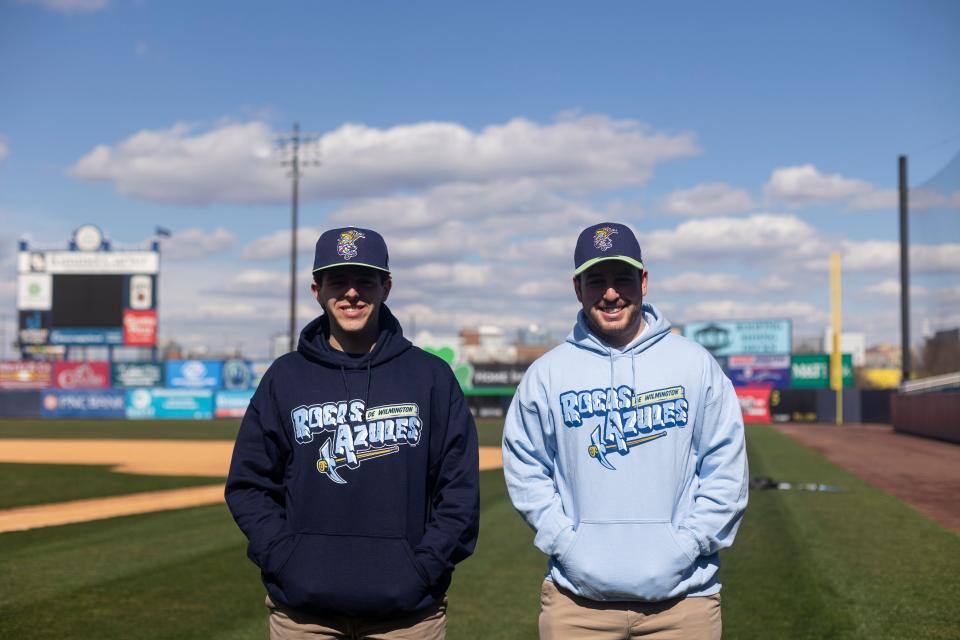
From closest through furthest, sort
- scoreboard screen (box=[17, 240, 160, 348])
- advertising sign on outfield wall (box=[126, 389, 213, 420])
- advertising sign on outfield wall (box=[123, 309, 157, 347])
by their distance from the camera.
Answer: advertising sign on outfield wall (box=[126, 389, 213, 420])
advertising sign on outfield wall (box=[123, 309, 157, 347])
scoreboard screen (box=[17, 240, 160, 348])

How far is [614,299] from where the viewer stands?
10.0 ft

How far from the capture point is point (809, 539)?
10.0 metres

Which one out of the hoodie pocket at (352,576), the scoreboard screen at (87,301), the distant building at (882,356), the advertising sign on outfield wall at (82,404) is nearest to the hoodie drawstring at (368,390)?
the hoodie pocket at (352,576)

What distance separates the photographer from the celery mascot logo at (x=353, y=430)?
2.86m

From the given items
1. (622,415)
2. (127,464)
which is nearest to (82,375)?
(127,464)

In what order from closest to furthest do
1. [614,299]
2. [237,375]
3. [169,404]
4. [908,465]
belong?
[614,299]
[908,465]
[169,404]
[237,375]

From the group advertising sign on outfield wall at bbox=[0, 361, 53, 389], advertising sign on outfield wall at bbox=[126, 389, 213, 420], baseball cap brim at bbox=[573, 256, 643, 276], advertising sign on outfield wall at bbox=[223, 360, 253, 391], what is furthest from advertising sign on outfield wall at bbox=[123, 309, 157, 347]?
baseball cap brim at bbox=[573, 256, 643, 276]

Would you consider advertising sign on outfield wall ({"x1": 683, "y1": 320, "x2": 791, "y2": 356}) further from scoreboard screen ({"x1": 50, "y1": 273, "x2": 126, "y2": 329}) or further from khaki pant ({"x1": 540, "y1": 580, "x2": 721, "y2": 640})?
khaki pant ({"x1": 540, "y1": 580, "x2": 721, "y2": 640})

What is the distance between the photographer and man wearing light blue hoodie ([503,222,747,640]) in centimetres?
282

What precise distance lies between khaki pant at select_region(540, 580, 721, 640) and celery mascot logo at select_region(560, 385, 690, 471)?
0.44 metres

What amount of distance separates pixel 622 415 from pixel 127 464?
20919 millimetres

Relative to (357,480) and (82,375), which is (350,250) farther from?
(82,375)

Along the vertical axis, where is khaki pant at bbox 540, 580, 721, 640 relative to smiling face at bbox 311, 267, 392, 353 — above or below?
below

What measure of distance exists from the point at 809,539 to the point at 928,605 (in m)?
2.89
